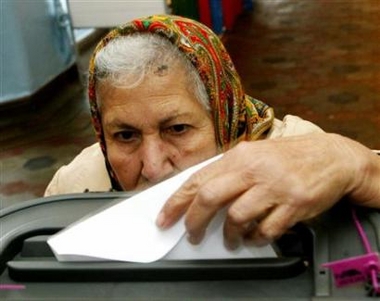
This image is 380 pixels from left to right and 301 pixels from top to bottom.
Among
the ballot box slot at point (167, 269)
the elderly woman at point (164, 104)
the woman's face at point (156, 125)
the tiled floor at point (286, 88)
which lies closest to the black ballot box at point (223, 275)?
the ballot box slot at point (167, 269)

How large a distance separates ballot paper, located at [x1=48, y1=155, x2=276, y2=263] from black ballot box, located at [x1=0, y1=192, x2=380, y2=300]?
10 millimetres

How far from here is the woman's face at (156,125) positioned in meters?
1.29

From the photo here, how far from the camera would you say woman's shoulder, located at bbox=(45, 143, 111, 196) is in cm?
161

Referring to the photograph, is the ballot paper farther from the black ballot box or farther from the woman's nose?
the woman's nose

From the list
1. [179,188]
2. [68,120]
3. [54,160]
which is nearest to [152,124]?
[179,188]

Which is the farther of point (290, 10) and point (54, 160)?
point (290, 10)

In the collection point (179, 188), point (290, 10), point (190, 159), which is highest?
point (179, 188)

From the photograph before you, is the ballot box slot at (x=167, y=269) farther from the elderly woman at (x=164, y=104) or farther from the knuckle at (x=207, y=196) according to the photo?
the elderly woman at (x=164, y=104)

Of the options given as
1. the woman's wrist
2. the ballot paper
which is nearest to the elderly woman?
the woman's wrist

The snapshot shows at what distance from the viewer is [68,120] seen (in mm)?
4891

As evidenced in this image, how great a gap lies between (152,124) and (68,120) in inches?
145

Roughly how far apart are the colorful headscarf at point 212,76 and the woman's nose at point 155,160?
141 millimetres

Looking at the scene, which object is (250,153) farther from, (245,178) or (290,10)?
(290,10)

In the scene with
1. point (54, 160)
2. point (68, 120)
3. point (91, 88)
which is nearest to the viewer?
point (91, 88)
